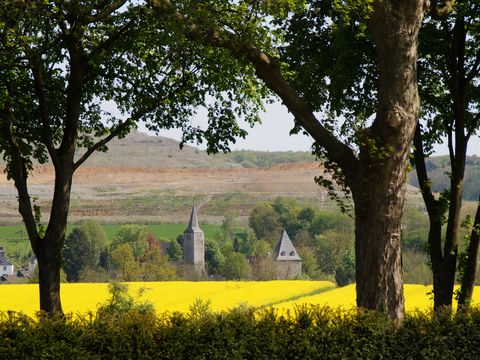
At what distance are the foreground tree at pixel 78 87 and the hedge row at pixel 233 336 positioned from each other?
6412 millimetres

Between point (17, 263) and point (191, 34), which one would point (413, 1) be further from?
point (17, 263)

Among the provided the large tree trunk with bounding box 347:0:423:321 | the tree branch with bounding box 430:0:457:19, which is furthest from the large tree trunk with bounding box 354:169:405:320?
the tree branch with bounding box 430:0:457:19

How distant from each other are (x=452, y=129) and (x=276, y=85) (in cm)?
741

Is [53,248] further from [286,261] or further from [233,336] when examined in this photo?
[286,261]

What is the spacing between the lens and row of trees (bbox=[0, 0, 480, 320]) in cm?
1655

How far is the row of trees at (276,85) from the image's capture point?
1655 cm

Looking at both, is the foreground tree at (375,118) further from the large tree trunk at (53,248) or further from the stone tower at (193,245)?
the stone tower at (193,245)

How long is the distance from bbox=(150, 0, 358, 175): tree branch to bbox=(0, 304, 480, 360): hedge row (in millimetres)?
3379

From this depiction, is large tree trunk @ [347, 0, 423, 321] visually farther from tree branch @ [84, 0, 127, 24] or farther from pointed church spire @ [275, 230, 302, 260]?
pointed church spire @ [275, 230, 302, 260]

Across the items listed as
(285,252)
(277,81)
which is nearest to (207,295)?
(277,81)

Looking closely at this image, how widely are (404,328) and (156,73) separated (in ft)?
33.8

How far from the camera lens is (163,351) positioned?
44.9 feet

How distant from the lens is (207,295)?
44.8 metres

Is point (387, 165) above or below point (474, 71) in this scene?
below
